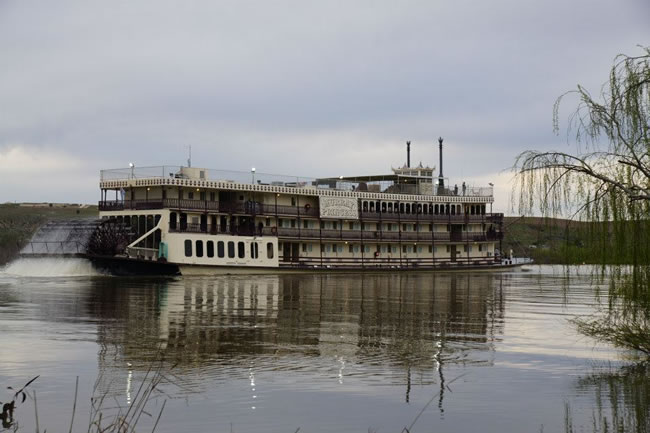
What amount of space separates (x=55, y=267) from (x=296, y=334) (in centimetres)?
3119

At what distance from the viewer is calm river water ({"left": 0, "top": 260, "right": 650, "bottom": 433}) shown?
1055cm

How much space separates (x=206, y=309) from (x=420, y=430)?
49.5ft

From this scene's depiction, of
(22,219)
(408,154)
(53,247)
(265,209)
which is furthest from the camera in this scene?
(22,219)

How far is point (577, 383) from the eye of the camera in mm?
12938

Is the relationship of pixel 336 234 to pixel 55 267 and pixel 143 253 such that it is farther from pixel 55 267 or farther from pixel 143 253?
pixel 55 267

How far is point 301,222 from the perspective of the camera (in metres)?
55.5

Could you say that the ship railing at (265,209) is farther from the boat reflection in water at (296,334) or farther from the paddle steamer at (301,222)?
the boat reflection in water at (296,334)

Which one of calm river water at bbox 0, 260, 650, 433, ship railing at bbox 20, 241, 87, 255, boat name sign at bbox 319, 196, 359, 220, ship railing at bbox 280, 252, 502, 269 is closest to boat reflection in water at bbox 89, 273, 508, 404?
calm river water at bbox 0, 260, 650, 433

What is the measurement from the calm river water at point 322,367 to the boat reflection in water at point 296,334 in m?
0.06

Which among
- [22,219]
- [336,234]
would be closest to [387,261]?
[336,234]

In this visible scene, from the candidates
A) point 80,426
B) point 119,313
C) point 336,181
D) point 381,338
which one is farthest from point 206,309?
point 336,181

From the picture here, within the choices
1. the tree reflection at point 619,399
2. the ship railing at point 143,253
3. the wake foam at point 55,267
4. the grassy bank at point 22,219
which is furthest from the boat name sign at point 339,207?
the tree reflection at point 619,399

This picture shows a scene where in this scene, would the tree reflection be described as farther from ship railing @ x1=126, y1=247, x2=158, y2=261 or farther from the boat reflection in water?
ship railing @ x1=126, y1=247, x2=158, y2=261

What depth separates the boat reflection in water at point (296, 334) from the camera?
13.6 m
